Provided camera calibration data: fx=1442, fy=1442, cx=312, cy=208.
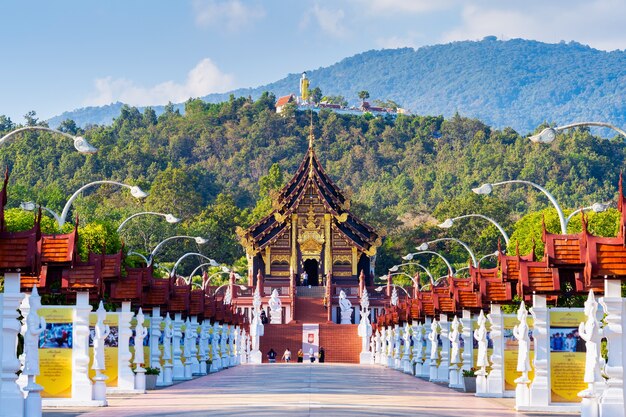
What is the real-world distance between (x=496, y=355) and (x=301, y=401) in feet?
21.7

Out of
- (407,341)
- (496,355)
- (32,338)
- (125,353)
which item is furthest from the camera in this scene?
(407,341)

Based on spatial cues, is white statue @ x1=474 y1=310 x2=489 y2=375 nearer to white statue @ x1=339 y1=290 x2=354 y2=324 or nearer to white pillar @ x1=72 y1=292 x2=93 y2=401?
white pillar @ x1=72 y1=292 x2=93 y2=401

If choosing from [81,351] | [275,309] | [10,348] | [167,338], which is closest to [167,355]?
[167,338]

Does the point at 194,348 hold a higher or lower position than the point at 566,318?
lower

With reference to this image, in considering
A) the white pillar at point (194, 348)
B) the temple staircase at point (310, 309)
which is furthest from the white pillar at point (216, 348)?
the temple staircase at point (310, 309)

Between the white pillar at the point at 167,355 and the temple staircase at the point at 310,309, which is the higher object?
the temple staircase at the point at 310,309

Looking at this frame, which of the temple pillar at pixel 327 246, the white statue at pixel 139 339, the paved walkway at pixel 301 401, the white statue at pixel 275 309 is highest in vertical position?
the temple pillar at pixel 327 246

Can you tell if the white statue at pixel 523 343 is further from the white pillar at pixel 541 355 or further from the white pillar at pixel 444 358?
the white pillar at pixel 444 358

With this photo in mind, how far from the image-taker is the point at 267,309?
120m

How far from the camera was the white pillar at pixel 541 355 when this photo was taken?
3288 centimetres

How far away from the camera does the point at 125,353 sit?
131 feet

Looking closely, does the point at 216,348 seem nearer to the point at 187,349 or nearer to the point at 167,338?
the point at 187,349

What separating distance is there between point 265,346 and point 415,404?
232 ft

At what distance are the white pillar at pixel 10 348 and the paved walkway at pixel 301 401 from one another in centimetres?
379
